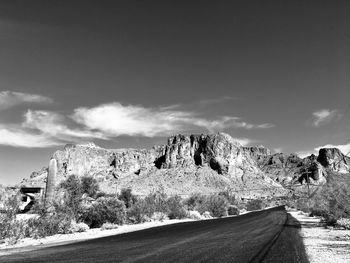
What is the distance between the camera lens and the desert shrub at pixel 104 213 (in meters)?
27.8

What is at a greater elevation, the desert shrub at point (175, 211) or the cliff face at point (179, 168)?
the cliff face at point (179, 168)

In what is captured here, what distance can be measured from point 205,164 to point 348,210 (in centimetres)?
13860

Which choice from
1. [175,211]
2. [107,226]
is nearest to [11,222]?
[107,226]

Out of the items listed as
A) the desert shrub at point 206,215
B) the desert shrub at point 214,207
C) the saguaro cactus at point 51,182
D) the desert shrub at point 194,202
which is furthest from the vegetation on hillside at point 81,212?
the desert shrub at point 194,202

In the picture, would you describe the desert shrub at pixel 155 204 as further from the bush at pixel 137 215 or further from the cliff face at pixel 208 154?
the cliff face at pixel 208 154

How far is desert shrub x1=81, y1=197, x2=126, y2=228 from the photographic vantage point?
27828mm

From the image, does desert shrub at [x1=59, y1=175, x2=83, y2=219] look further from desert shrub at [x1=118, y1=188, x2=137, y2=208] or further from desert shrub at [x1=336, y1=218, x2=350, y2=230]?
desert shrub at [x1=336, y1=218, x2=350, y2=230]

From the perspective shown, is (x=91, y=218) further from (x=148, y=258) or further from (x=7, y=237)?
(x=148, y=258)

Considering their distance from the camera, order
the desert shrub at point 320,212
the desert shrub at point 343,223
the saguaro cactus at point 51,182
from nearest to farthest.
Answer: the desert shrub at point 343,223 < the saguaro cactus at point 51,182 < the desert shrub at point 320,212

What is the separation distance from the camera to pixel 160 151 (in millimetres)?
191375

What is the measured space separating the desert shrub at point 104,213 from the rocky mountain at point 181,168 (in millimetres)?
89164

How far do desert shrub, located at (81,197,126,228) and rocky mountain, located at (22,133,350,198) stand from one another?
293 ft

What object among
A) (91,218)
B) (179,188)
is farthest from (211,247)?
(179,188)

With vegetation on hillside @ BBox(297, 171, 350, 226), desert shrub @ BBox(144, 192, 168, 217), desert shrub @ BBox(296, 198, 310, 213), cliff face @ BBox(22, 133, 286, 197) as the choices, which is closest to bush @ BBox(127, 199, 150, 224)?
desert shrub @ BBox(144, 192, 168, 217)
